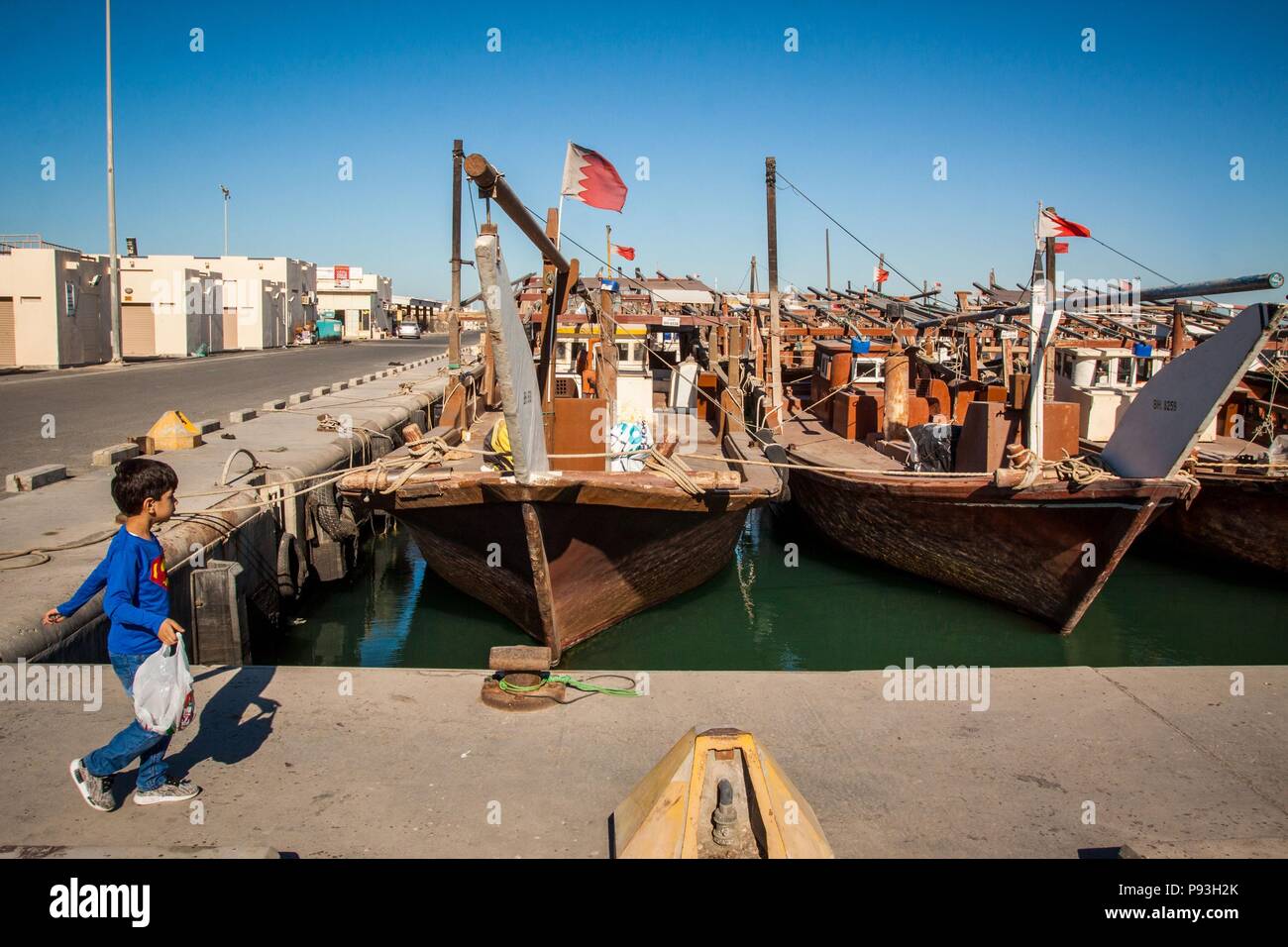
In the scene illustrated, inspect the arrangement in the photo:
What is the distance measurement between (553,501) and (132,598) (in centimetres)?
391

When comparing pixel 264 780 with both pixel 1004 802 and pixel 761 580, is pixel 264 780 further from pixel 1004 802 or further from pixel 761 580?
pixel 761 580

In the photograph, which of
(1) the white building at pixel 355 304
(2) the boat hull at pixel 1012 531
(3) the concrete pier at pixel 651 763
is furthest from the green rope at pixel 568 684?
(1) the white building at pixel 355 304

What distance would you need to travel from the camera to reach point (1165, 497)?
862 cm

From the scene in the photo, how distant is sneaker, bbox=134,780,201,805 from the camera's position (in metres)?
4.04

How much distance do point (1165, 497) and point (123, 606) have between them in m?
8.68

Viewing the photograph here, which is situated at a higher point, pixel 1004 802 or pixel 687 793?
pixel 687 793

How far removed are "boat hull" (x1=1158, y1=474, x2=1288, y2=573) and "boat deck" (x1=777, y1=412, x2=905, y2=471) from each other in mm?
3766

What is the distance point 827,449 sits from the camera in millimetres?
13461

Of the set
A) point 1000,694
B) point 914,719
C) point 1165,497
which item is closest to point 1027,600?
point 1165,497

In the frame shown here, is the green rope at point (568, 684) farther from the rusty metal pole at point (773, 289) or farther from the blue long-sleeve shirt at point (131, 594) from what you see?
the rusty metal pole at point (773, 289)

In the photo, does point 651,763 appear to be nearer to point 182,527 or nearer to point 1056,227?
point 182,527

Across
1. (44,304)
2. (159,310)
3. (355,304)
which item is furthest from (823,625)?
(355,304)
